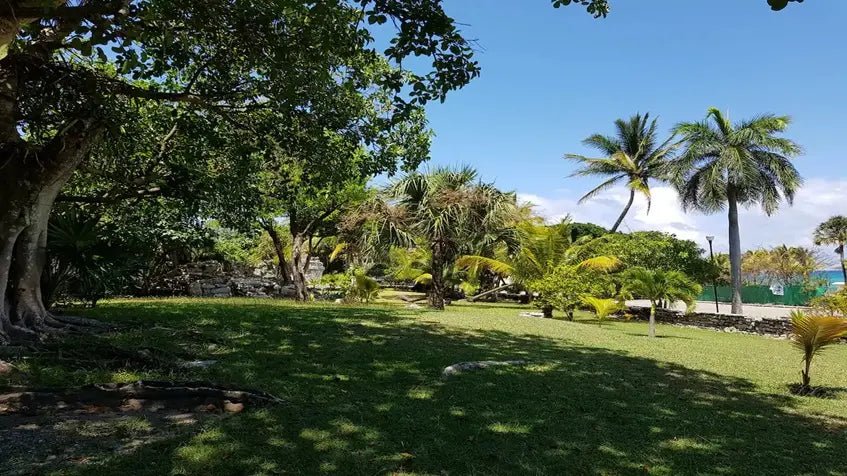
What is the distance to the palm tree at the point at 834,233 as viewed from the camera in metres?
47.8

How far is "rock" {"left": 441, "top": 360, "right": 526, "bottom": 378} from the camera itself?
591 centimetres

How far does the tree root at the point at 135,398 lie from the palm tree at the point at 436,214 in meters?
12.9

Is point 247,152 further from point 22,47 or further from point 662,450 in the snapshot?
point 662,450

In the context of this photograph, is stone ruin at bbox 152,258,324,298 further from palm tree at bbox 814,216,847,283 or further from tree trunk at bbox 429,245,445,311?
palm tree at bbox 814,216,847,283

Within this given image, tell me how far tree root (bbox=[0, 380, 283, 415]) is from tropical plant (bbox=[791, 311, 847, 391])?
6.45 m

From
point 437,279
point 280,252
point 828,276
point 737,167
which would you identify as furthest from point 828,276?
point 280,252

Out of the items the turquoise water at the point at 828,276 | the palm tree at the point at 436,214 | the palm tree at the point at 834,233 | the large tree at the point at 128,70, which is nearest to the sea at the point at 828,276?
the turquoise water at the point at 828,276

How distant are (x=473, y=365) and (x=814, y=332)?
4.32m

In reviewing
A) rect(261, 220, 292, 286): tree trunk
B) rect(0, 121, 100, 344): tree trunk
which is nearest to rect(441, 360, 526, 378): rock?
rect(0, 121, 100, 344): tree trunk

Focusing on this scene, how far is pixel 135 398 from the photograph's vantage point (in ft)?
13.8

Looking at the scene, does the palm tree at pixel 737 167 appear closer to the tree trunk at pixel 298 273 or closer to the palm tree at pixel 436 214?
the palm tree at pixel 436 214

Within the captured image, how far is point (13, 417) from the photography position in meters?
3.75

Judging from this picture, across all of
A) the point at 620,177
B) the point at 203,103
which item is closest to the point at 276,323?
the point at 203,103

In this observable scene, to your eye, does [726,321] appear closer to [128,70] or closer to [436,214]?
[436,214]
